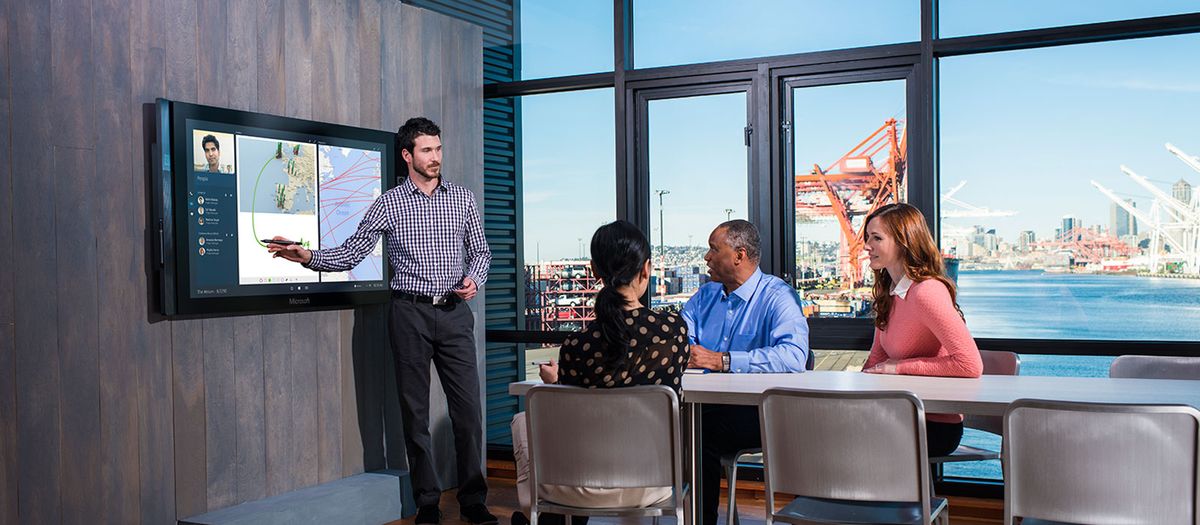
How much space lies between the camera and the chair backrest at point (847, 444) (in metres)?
2.73

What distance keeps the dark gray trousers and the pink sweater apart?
210 cm

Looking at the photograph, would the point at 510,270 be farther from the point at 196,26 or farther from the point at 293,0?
the point at 196,26

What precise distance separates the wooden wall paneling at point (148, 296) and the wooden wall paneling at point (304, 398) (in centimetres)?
68

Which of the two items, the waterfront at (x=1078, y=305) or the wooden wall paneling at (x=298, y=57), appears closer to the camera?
the wooden wall paneling at (x=298, y=57)

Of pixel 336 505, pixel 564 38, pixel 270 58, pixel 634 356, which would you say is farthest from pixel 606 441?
pixel 564 38

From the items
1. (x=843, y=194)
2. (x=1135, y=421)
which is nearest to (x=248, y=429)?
(x=843, y=194)

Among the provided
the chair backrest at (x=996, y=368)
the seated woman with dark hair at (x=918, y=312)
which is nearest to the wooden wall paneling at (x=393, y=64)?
the seated woman with dark hair at (x=918, y=312)

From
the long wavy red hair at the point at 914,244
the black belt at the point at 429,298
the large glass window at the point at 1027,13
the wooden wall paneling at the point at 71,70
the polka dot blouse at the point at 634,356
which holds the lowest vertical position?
the polka dot blouse at the point at 634,356

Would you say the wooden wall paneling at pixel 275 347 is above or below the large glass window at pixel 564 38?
below

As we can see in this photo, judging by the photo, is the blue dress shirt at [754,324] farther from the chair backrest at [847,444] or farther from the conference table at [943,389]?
the chair backrest at [847,444]

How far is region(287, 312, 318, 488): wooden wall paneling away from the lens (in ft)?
15.4

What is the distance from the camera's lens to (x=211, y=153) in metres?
4.24

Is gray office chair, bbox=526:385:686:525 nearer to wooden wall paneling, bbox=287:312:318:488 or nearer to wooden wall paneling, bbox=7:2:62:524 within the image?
wooden wall paneling, bbox=7:2:62:524

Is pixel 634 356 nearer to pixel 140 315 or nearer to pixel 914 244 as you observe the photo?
pixel 914 244
